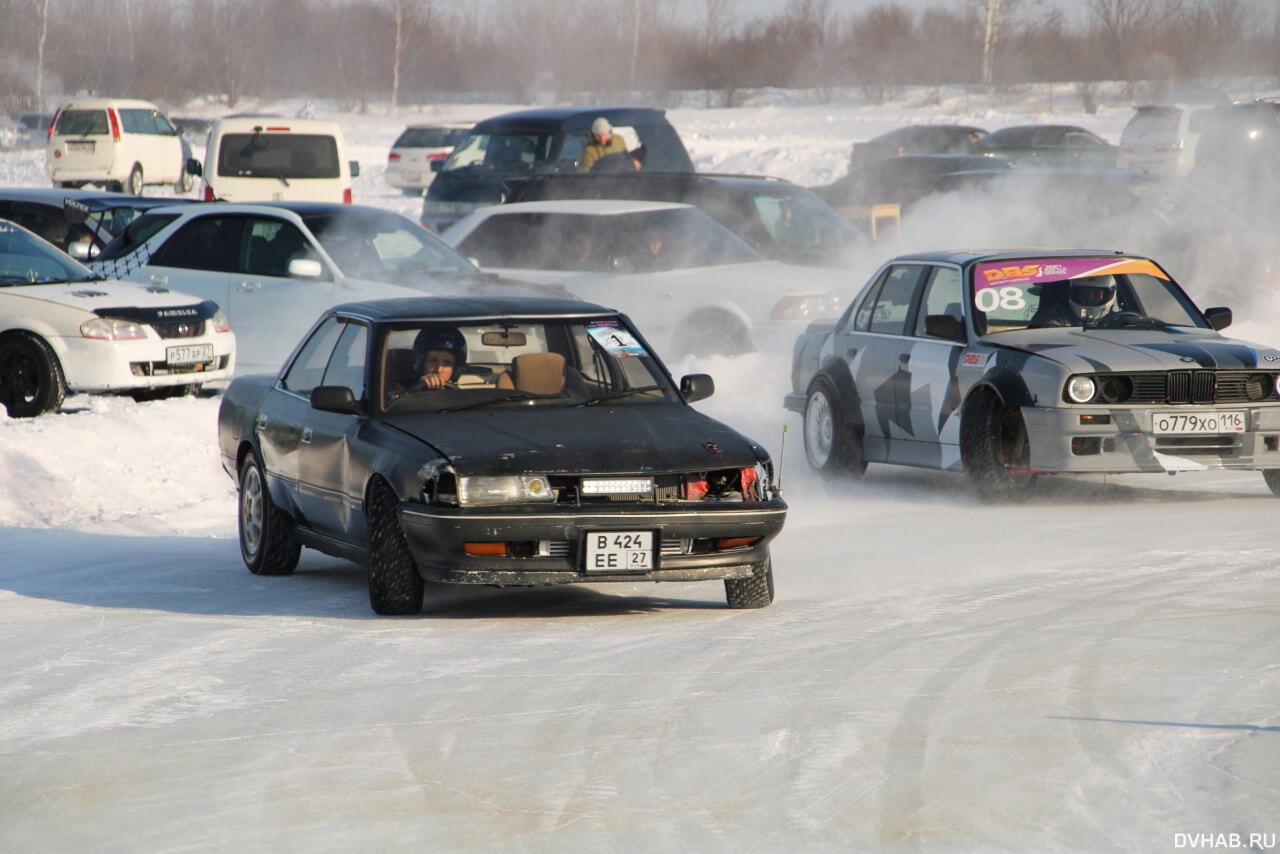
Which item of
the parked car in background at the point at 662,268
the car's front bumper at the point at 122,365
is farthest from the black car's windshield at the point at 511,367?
the parked car in background at the point at 662,268

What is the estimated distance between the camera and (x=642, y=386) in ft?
26.8

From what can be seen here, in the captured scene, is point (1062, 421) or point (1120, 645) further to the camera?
point (1062, 421)

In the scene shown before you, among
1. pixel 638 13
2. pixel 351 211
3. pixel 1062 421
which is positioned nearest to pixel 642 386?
pixel 1062 421

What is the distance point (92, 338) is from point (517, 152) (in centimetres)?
1013

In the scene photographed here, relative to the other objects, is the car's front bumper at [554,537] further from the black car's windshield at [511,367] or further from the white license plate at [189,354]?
the white license plate at [189,354]

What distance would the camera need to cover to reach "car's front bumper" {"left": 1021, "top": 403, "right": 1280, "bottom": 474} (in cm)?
992

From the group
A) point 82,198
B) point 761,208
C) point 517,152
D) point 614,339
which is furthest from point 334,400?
point 517,152

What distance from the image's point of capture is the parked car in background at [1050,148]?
31.8 meters

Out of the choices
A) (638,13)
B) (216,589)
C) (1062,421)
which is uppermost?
(638,13)

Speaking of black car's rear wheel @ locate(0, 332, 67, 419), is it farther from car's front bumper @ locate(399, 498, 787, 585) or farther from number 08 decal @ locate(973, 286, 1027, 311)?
car's front bumper @ locate(399, 498, 787, 585)

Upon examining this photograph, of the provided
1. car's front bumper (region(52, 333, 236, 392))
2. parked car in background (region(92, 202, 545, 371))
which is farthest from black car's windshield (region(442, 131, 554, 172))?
car's front bumper (region(52, 333, 236, 392))

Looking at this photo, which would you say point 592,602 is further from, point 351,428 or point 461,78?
point 461,78

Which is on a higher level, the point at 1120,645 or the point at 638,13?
the point at 638,13

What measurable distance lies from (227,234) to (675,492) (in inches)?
401
